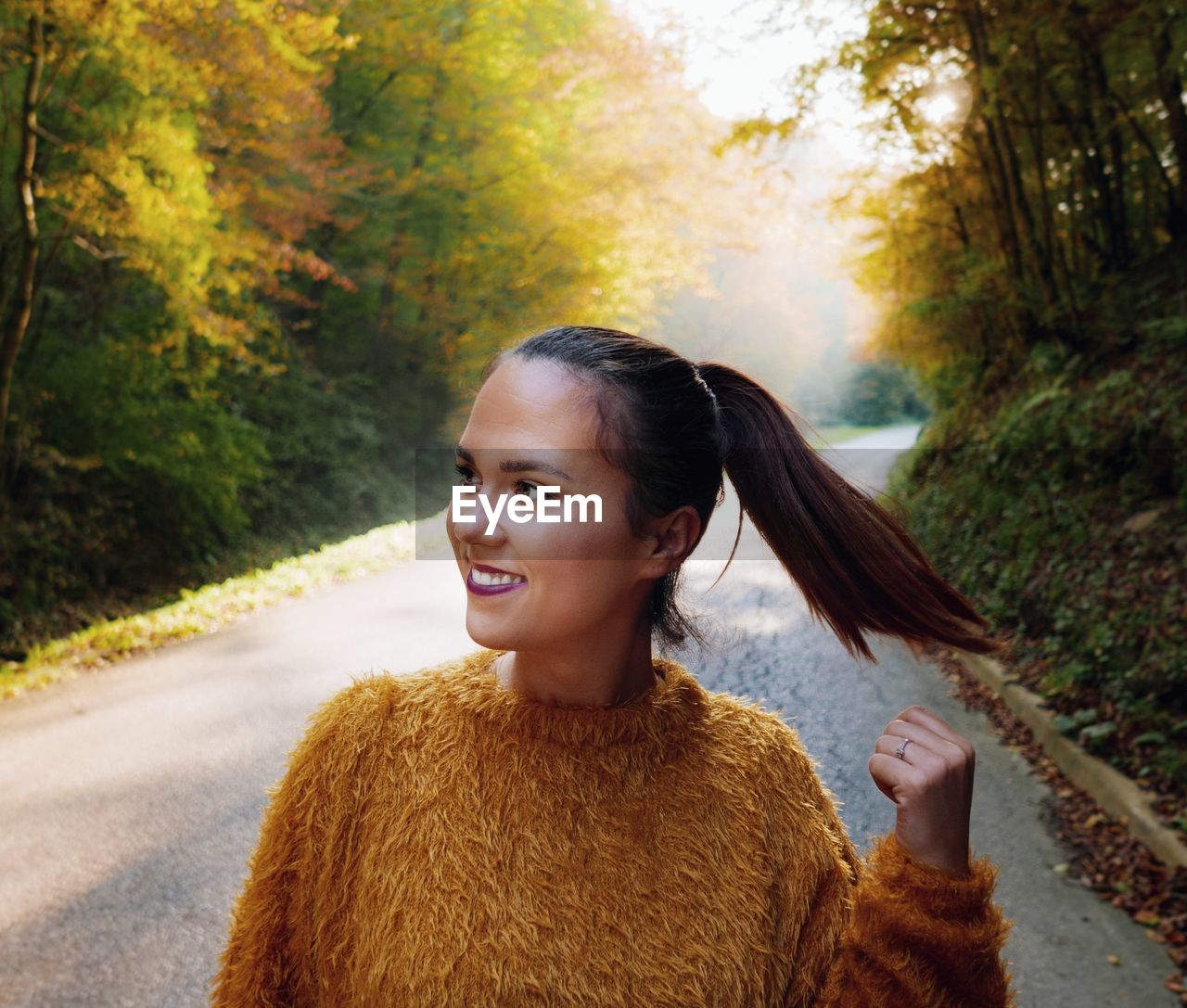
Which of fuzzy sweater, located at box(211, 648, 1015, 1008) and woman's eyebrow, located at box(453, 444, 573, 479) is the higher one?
woman's eyebrow, located at box(453, 444, 573, 479)

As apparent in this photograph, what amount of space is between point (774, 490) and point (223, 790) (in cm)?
378

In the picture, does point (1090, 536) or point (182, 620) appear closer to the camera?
point (1090, 536)

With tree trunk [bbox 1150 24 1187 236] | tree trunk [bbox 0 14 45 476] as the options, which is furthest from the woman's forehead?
tree trunk [bbox 0 14 45 476]

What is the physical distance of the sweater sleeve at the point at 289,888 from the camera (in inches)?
53.9

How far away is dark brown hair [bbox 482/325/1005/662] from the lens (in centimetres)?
138

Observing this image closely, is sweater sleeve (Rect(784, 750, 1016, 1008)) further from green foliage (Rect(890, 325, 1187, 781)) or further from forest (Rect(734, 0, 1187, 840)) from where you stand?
green foliage (Rect(890, 325, 1187, 781))

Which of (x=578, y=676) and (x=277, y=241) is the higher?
(x=277, y=241)

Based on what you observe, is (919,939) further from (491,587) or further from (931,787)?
(491,587)

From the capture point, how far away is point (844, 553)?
1.43 meters

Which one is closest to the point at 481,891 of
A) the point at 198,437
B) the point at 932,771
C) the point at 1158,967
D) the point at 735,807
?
the point at 735,807

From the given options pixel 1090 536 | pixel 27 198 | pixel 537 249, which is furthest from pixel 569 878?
pixel 537 249

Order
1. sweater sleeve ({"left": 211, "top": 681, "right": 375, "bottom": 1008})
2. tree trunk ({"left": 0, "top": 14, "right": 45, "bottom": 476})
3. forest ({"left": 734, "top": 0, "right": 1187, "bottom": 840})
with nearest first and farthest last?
sweater sleeve ({"left": 211, "top": 681, "right": 375, "bottom": 1008}), forest ({"left": 734, "top": 0, "right": 1187, "bottom": 840}), tree trunk ({"left": 0, "top": 14, "right": 45, "bottom": 476})

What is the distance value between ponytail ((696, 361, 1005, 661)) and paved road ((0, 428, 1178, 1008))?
169mm

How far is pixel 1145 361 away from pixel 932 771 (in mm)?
7976
